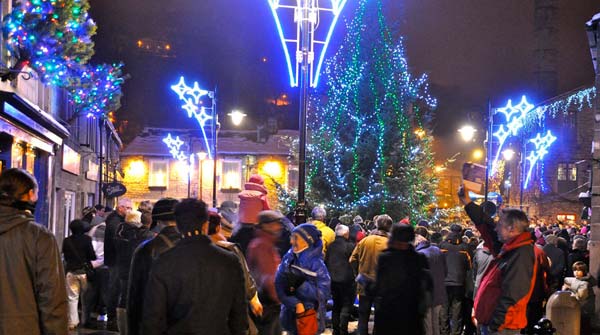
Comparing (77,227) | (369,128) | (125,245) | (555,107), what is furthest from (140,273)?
(555,107)

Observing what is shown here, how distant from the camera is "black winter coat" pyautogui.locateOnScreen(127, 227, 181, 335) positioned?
5.14m

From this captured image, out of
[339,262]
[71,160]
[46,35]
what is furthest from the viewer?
[71,160]

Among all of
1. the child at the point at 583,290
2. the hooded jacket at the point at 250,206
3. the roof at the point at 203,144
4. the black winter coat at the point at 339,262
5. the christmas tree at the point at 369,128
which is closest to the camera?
the hooded jacket at the point at 250,206

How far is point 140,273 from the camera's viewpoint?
5.29 m

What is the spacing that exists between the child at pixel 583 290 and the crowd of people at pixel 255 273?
3cm

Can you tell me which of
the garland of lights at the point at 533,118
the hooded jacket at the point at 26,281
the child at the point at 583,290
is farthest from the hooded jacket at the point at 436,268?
the garland of lights at the point at 533,118

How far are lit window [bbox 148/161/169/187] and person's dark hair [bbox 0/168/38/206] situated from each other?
50.1 metres

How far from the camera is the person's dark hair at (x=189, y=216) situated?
4.75m

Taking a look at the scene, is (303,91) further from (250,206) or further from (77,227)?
(77,227)

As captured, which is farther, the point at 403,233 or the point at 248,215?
the point at 248,215

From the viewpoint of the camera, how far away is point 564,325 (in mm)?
8820

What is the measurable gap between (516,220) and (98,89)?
15.2m

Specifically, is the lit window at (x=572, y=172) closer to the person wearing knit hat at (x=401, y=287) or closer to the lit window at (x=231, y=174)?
the lit window at (x=231, y=174)

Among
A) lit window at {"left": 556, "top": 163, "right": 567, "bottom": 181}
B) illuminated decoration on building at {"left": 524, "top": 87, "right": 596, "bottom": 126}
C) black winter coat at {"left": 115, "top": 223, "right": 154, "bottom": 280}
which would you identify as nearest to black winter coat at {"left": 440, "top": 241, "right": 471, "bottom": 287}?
black winter coat at {"left": 115, "top": 223, "right": 154, "bottom": 280}
